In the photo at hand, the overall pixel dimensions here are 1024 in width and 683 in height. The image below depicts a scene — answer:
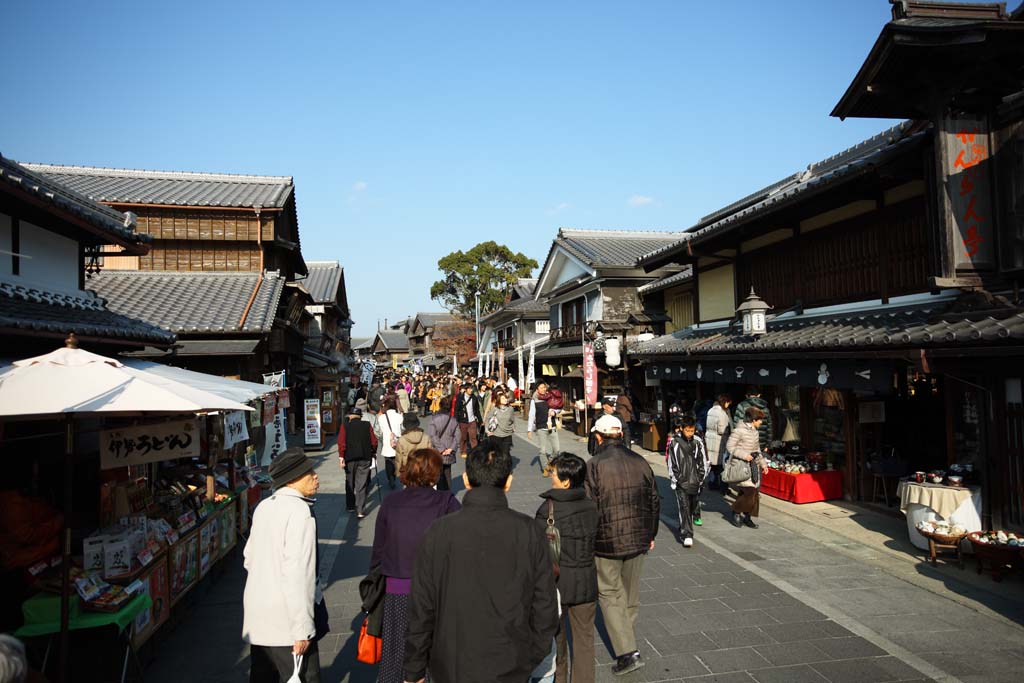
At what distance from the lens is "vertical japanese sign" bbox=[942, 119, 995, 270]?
7160 millimetres

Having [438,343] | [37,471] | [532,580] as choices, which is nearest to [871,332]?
[532,580]

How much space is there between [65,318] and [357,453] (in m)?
4.46

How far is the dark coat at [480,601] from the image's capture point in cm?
281

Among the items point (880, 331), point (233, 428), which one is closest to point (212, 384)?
point (233, 428)

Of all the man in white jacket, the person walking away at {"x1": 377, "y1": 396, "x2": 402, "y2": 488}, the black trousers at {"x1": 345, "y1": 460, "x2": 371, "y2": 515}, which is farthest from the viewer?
the person walking away at {"x1": 377, "y1": 396, "x2": 402, "y2": 488}

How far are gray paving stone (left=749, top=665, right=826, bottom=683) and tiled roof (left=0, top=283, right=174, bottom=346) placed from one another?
24.2 ft

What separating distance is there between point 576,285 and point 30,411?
21.9 meters

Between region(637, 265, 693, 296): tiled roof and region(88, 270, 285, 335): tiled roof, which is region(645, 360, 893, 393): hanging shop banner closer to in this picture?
region(637, 265, 693, 296): tiled roof

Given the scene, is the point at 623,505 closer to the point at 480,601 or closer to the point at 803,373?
the point at 480,601

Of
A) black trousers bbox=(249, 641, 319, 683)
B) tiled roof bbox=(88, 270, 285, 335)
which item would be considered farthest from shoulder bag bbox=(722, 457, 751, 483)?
tiled roof bbox=(88, 270, 285, 335)

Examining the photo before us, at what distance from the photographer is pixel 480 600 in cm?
282

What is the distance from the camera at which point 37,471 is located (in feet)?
21.9

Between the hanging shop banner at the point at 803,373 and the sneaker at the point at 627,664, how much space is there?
210 inches

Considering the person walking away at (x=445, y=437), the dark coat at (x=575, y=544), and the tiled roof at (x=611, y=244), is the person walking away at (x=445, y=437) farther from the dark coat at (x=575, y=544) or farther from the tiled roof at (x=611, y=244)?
the tiled roof at (x=611, y=244)
